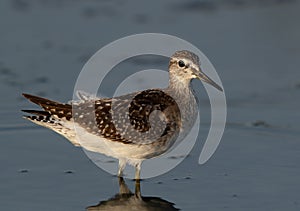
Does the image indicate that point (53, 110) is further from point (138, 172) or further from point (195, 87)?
point (195, 87)

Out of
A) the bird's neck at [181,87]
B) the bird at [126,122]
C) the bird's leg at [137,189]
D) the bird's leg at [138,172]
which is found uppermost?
the bird's neck at [181,87]

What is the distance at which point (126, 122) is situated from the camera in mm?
8930

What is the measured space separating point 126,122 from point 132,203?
3.06ft

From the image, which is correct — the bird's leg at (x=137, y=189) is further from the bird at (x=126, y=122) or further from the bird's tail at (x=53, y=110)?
the bird's tail at (x=53, y=110)

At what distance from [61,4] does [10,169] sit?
237 inches

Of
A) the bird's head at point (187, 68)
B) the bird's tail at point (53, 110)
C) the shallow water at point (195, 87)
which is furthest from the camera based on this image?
the bird's head at point (187, 68)

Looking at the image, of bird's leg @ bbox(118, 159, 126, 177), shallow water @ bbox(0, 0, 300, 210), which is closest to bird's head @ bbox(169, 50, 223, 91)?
shallow water @ bbox(0, 0, 300, 210)

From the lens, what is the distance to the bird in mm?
8867

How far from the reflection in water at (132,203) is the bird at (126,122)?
1.64 ft

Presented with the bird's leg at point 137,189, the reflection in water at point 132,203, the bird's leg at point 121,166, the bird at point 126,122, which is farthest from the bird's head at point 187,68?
the reflection in water at point 132,203

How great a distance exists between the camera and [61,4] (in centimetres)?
1466

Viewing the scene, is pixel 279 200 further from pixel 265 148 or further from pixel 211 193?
pixel 265 148

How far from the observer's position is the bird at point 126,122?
8867mm

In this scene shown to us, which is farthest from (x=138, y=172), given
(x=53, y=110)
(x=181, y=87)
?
(x=53, y=110)
